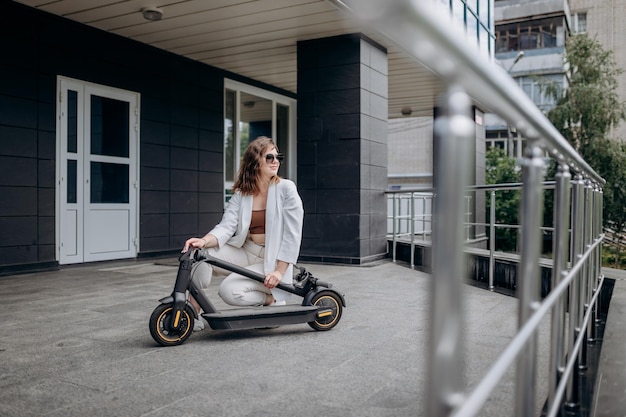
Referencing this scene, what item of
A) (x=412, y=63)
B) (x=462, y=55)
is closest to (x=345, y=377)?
(x=462, y=55)

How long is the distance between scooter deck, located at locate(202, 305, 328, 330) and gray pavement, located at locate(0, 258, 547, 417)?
11 cm

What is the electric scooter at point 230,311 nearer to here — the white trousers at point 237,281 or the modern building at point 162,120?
the white trousers at point 237,281

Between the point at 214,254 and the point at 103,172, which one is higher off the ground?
the point at 103,172

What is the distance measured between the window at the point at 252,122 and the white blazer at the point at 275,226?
6781 mm

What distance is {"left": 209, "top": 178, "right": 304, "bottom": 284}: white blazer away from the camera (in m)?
3.73

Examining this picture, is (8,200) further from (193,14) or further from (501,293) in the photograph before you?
(501,293)

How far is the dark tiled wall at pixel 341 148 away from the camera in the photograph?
26.8ft

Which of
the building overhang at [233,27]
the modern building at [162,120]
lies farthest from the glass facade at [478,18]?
the building overhang at [233,27]

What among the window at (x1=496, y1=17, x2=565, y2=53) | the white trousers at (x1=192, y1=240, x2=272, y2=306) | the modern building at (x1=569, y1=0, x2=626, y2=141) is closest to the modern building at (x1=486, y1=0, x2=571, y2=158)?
the window at (x1=496, y1=17, x2=565, y2=53)

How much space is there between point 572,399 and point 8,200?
21.1 feet

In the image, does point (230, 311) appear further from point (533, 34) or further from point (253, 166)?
point (533, 34)

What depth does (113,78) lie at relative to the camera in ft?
27.0

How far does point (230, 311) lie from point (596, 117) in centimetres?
1917

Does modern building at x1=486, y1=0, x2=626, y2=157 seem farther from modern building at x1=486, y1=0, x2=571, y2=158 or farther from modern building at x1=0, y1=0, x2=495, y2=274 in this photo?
modern building at x1=0, y1=0, x2=495, y2=274
